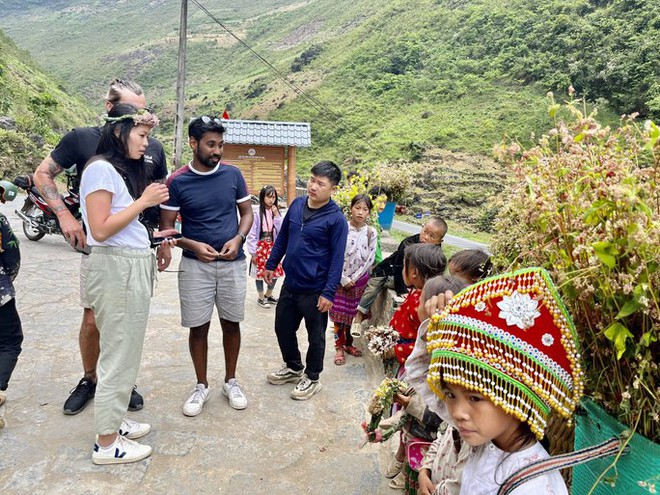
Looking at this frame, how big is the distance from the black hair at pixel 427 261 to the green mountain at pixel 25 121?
1402cm

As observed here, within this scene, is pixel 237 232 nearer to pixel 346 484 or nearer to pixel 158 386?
pixel 158 386

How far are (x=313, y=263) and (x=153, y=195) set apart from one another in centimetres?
128

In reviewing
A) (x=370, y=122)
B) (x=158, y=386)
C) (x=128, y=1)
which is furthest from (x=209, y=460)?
(x=128, y=1)

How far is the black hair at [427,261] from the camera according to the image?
2.47m

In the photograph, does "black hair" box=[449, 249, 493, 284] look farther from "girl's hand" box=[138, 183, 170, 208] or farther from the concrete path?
"girl's hand" box=[138, 183, 170, 208]

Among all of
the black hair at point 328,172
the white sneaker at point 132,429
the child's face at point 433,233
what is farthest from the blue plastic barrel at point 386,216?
the white sneaker at point 132,429

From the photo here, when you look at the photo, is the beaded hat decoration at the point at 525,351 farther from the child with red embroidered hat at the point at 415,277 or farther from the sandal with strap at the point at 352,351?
the sandal with strap at the point at 352,351

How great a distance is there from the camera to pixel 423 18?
3612 cm

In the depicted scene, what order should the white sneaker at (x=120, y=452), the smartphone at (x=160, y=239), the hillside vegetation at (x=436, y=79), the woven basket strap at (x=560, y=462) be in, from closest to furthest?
the woven basket strap at (x=560, y=462)
the white sneaker at (x=120, y=452)
the smartphone at (x=160, y=239)
the hillside vegetation at (x=436, y=79)

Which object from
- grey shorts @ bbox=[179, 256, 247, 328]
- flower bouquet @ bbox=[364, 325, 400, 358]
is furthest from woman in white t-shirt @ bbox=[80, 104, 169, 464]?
flower bouquet @ bbox=[364, 325, 400, 358]

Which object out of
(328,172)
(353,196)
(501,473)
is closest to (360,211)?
(353,196)

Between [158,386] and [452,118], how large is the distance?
23.4 metres

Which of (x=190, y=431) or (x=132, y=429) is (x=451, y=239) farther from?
(x=132, y=429)

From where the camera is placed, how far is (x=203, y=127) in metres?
2.92
